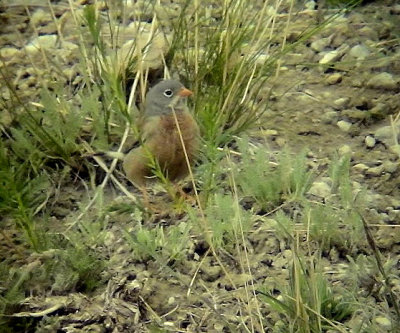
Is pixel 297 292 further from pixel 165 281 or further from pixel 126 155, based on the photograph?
pixel 126 155

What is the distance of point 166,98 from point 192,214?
0.72 meters

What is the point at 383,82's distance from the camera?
4.92 meters

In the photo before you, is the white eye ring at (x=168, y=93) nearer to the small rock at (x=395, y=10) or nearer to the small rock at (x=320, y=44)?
the small rock at (x=320, y=44)

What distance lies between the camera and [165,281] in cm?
379

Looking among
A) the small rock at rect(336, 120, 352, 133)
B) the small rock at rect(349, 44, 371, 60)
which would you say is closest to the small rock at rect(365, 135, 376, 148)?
the small rock at rect(336, 120, 352, 133)

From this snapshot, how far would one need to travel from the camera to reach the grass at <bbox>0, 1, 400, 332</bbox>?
3.53m

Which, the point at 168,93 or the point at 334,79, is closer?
the point at 168,93

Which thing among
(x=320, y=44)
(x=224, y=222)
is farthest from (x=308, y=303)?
(x=320, y=44)

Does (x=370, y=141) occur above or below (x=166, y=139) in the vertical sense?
below

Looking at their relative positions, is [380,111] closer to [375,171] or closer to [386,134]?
[386,134]

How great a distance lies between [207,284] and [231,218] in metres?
0.29

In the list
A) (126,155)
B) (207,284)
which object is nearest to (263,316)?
(207,284)

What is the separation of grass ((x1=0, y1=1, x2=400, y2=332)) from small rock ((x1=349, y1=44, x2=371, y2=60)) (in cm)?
45

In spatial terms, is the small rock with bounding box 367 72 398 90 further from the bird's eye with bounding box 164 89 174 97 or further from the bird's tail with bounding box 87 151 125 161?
the bird's tail with bounding box 87 151 125 161
